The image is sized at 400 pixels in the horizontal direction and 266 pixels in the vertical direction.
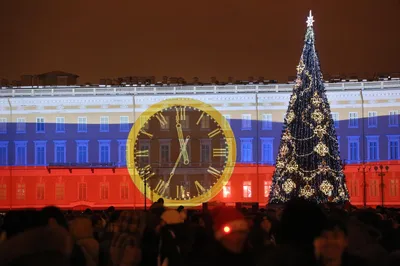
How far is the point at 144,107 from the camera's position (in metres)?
60.5

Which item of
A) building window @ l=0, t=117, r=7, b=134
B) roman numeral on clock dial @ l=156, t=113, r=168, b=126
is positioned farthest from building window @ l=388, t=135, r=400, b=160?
building window @ l=0, t=117, r=7, b=134

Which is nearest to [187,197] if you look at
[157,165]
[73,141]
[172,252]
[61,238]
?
[157,165]

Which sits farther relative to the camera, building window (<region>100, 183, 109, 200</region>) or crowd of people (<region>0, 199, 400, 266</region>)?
building window (<region>100, 183, 109, 200</region>)

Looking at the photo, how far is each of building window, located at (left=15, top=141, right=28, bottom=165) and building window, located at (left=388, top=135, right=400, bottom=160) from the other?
814 inches

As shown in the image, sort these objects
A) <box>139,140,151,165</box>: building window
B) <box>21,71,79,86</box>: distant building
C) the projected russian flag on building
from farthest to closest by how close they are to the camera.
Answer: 1. <box>21,71,79,86</box>: distant building
2. <box>139,140,151,165</box>: building window
3. the projected russian flag on building

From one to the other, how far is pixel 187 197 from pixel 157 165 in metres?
2.64

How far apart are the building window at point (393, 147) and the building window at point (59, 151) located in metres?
18.5

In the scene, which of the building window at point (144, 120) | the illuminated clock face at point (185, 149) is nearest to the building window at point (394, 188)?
the illuminated clock face at point (185, 149)

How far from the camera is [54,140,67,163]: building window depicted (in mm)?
60938

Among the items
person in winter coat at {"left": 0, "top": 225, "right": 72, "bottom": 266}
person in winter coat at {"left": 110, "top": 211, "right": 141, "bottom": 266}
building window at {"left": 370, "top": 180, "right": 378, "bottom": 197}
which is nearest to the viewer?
person in winter coat at {"left": 0, "top": 225, "right": 72, "bottom": 266}

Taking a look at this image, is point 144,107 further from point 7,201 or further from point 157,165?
point 7,201

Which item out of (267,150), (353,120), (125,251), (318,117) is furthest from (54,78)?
(125,251)

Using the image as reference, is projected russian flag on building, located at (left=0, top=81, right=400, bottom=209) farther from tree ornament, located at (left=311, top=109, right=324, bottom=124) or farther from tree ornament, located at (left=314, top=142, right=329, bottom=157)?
tree ornament, located at (left=311, top=109, right=324, bottom=124)

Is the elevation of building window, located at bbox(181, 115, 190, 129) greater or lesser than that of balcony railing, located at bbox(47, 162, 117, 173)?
greater
